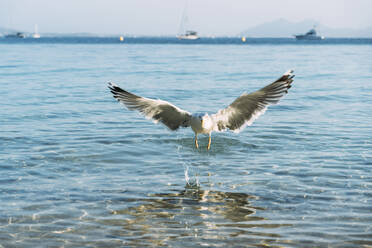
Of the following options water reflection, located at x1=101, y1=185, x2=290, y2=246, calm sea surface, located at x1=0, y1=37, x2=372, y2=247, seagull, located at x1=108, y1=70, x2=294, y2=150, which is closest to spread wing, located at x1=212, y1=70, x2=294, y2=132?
seagull, located at x1=108, y1=70, x2=294, y2=150

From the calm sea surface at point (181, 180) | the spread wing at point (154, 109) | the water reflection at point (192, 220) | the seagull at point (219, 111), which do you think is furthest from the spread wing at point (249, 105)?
the water reflection at point (192, 220)

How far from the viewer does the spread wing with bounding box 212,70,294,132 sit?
962 centimetres

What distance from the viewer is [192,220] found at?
7.81 m

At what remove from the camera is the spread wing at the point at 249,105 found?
31.6 ft

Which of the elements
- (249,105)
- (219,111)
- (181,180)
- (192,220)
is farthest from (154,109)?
(192,220)

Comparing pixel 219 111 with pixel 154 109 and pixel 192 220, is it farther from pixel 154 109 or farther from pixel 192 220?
pixel 192 220

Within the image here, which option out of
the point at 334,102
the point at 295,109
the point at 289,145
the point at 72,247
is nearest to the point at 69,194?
the point at 72,247

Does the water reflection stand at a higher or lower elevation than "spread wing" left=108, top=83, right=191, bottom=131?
lower

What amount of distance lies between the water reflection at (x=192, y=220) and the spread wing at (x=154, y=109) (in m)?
1.81

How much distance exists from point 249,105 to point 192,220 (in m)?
3.07

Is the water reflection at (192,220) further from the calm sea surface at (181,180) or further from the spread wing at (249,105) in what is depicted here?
the spread wing at (249,105)

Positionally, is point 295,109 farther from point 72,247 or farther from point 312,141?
point 72,247

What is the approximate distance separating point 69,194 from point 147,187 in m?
1.49

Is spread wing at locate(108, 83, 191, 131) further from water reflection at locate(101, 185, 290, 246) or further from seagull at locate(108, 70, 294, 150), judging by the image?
water reflection at locate(101, 185, 290, 246)
